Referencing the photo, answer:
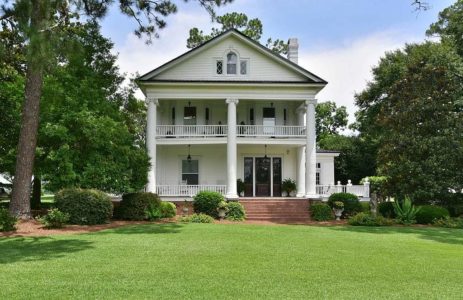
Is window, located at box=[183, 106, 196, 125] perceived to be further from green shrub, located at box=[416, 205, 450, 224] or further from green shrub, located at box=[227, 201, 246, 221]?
green shrub, located at box=[416, 205, 450, 224]

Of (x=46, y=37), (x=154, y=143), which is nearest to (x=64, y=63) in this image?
(x=154, y=143)

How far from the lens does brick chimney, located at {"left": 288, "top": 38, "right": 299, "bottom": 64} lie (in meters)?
27.1

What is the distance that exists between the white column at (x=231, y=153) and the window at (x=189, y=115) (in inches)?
125

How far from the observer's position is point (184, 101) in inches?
1020

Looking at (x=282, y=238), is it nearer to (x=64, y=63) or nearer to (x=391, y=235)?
(x=391, y=235)

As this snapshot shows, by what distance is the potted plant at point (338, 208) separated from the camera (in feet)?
71.6

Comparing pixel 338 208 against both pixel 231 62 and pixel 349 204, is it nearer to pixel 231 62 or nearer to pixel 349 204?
pixel 349 204

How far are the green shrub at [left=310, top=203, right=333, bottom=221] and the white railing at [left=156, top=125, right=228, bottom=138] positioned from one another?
6462 millimetres

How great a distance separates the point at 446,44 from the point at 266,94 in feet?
42.5

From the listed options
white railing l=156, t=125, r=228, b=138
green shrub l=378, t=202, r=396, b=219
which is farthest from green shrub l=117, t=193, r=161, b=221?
green shrub l=378, t=202, r=396, b=219

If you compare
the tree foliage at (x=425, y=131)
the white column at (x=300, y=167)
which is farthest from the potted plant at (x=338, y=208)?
the tree foliage at (x=425, y=131)

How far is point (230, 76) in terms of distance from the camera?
24.2m

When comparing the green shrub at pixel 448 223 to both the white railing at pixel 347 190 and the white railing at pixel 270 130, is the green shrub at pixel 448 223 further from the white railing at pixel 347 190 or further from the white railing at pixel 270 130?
the white railing at pixel 270 130

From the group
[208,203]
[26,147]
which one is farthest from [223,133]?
[26,147]
